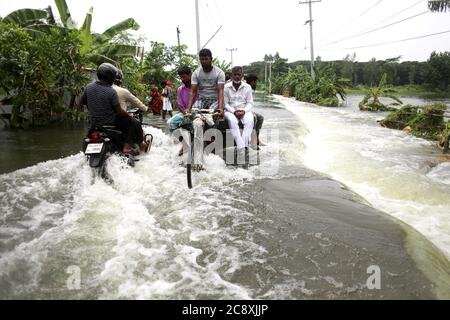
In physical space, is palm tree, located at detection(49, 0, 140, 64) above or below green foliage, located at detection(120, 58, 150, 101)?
above

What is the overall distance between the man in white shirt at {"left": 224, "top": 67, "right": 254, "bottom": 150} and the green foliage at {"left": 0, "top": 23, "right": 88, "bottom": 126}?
6.46 m

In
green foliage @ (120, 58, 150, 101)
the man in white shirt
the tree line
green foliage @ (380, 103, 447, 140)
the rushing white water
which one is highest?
the tree line

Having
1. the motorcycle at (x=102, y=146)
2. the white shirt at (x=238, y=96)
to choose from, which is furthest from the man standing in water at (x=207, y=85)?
the motorcycle at (x=102, y=146)

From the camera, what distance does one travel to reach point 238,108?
7.89 m

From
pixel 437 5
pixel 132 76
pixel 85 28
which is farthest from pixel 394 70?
pixel 85 28

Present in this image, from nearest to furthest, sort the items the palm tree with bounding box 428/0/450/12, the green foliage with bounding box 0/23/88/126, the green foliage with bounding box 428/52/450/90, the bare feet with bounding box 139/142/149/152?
the bare feet with bounding box 139/142/149/152
the green foliage with bounding box 0/23/88/126
the palm tree with bounding box 428/0/450/12
the green foliage with bounding box 428/52/450/90

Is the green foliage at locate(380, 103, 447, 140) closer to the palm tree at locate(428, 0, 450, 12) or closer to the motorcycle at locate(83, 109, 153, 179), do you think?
the palm tree at locate(428, 0, 450, 12)

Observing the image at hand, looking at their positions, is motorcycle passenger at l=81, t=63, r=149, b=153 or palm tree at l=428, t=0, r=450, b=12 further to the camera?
palm tree at l=428, t=0, r=450, b=12

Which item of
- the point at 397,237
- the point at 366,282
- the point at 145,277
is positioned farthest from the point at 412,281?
the point at 145,277

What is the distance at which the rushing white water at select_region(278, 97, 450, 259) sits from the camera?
512 cm

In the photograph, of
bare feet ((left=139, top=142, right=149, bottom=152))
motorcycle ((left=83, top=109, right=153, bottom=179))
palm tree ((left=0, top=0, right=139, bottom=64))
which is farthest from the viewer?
palm tree ((left=0, top=0, right=139, bottom=64))

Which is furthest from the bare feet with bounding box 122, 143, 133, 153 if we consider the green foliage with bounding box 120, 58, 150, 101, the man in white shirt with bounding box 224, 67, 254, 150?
the green foliage with bounding box 120, 58, 150, 101

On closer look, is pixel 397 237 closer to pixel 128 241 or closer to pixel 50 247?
pixel 128 241

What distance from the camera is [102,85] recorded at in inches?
228
